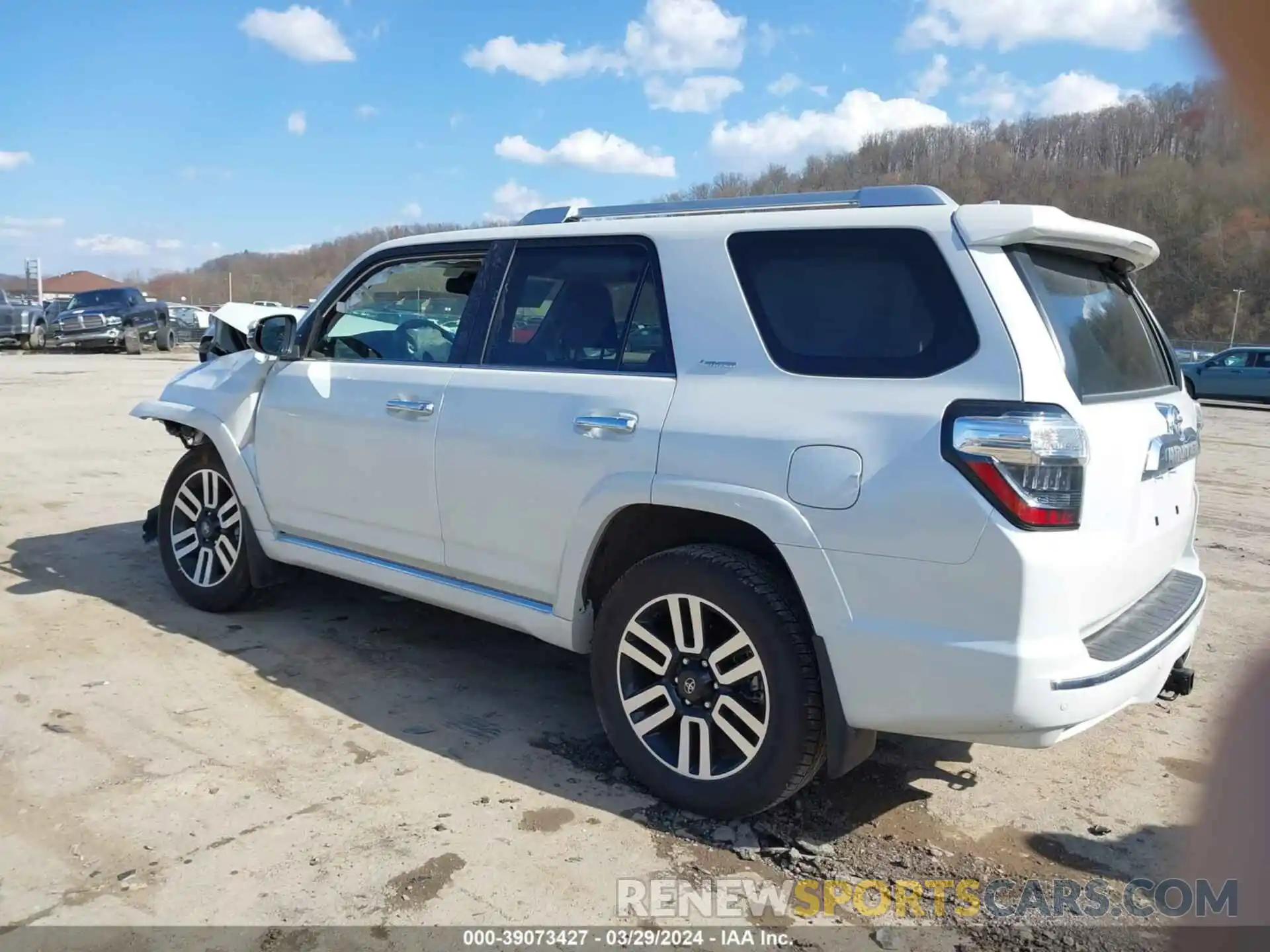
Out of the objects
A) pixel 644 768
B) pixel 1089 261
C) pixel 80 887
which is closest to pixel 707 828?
pixel 644 768

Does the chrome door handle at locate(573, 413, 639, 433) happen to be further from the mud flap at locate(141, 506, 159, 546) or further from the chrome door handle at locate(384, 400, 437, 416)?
the mud flap at locate(141, 506, 159, 546)

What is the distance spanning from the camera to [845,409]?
2.81 m

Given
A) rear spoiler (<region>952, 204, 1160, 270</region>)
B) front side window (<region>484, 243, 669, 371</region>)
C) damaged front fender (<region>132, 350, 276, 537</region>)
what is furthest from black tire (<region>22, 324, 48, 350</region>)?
rear spoiler (<region>952, 204, 1160, 270</region>)

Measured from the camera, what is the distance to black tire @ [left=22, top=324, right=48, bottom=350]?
27.2 m

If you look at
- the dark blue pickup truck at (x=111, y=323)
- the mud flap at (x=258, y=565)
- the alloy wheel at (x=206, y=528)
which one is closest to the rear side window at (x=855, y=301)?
the mud flap at (x=258, y=565)

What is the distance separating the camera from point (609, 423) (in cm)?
329

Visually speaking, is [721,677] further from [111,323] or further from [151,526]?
[111,323]

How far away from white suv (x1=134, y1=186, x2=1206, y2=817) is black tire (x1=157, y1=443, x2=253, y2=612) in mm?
1002

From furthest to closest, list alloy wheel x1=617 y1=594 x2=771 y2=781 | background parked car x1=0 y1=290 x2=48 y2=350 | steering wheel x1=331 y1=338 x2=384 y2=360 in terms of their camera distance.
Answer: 1. background parked car x1=0 y1=290 x2=48 y2=350
2. steering wheel x1=331 y1=338 x2=384 y2=360
3. alloy wheel x1=617 y1=594 x2=771 y2=781

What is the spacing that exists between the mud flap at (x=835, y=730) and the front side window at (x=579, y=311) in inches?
44.4

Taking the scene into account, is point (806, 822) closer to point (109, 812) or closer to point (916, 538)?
point (916, 538)

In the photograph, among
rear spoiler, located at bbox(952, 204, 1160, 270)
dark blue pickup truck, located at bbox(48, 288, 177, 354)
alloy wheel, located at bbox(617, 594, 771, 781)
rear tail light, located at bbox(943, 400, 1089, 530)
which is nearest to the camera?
rear tail light, located at bbox(943, 400, 1089, 530)

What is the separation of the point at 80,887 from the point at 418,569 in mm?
1681

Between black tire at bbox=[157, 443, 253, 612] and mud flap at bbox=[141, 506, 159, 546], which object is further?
mud flap at bbox=[141, 506, 159, 546]
